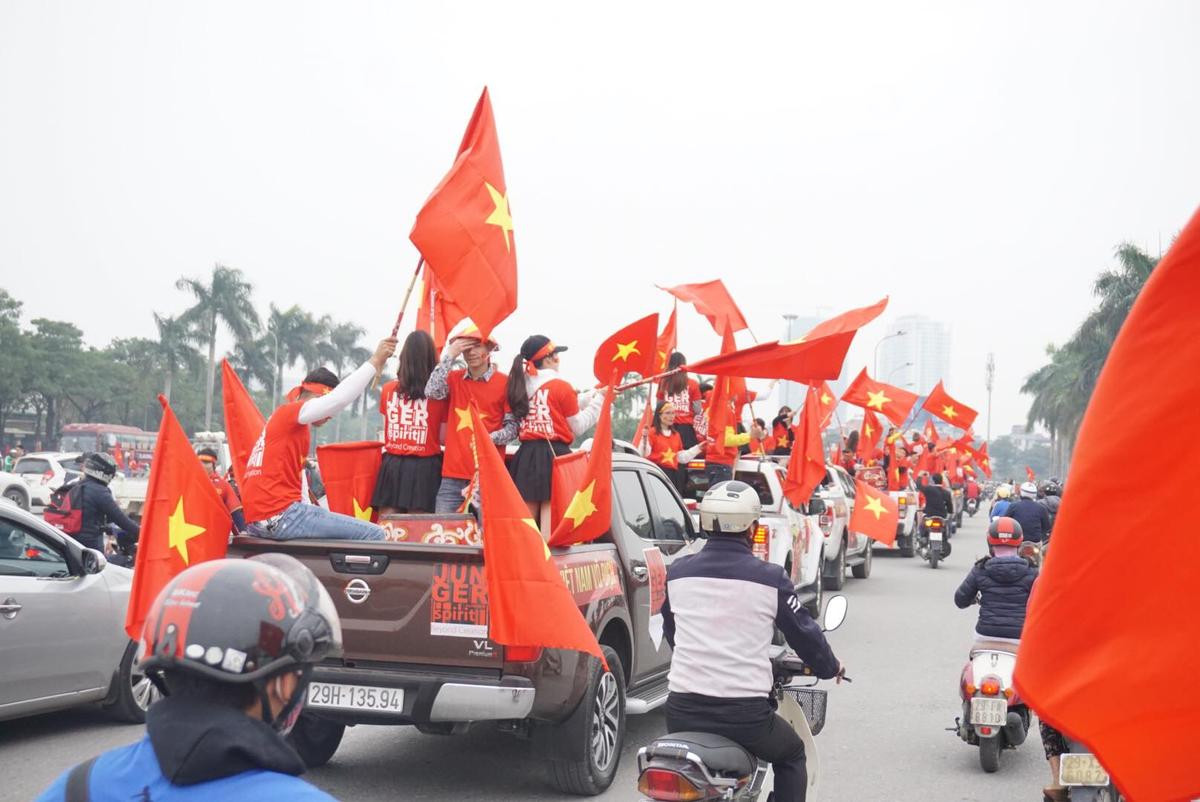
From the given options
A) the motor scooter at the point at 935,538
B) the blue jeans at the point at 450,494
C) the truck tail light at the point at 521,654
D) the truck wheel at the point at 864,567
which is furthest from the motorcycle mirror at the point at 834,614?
the motor scooter at the point at 935,538

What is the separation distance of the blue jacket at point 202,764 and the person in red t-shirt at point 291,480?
494 cm

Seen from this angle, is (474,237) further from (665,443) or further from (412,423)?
(665,443)

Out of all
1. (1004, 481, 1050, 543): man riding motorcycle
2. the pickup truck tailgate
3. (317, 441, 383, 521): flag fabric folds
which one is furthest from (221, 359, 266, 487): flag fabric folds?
(1004, 481, 1050, 543): man riding motorcycle

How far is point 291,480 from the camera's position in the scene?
7.04 meters

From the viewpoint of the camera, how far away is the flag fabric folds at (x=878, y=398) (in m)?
20.3

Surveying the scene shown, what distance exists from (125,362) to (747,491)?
76.0 metres

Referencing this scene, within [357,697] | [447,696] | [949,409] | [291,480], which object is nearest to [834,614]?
[447,696]

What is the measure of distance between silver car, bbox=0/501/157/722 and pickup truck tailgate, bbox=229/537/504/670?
7.11 ft

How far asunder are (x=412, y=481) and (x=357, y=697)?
202cm

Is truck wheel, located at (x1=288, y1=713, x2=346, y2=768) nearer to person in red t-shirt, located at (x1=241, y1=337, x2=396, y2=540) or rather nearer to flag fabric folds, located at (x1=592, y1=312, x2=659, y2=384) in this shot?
person in red t-shirt, located at (x1=241, y1=337, x2=396, y2=540)

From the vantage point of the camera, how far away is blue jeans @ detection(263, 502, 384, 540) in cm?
694

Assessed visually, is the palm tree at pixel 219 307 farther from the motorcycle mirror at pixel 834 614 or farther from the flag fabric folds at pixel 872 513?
the motorcycle mirror at pixel 834 614

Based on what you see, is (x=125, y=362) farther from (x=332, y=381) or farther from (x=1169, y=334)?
(x=1169, y=334)

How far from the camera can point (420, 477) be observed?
812 centimetres
